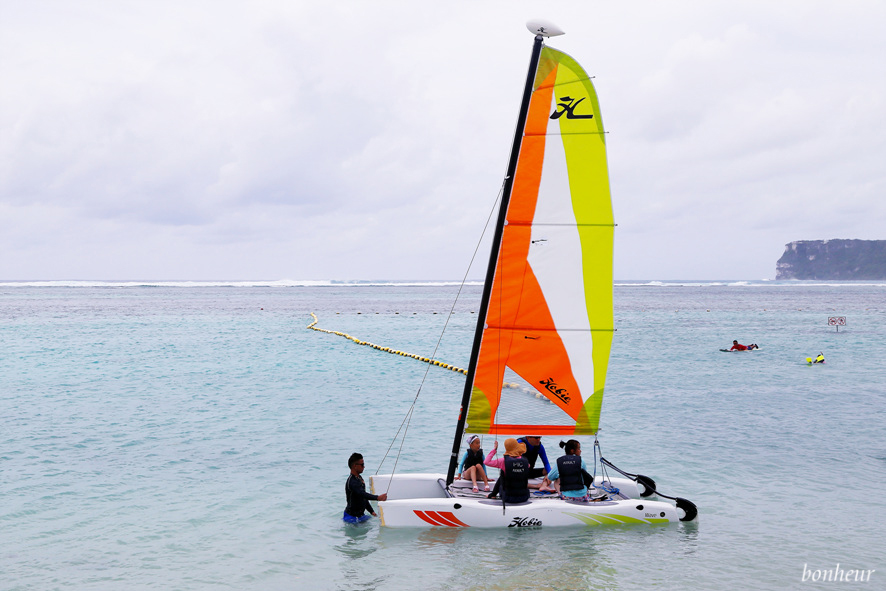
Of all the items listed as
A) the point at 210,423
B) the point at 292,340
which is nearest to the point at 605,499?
the point at 210,423

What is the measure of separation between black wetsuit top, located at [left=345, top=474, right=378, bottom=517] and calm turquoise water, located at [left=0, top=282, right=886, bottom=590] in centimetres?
33

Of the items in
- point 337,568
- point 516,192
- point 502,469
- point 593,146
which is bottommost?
point 337,568

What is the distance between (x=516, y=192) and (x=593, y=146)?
5.25 feet

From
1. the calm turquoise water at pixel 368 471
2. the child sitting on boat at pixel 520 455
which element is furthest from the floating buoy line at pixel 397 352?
the child sitting on boat at pixel 520 455

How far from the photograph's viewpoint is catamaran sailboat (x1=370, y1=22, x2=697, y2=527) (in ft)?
39.0

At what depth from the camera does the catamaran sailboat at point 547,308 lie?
11.9 meters

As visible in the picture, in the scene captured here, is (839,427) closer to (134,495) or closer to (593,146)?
(593,146)

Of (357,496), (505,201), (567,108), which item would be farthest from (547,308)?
(357,496)

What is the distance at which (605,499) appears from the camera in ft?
41.7

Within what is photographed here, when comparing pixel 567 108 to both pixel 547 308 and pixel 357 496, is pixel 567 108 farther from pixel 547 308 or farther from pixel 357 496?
pixel 357 496

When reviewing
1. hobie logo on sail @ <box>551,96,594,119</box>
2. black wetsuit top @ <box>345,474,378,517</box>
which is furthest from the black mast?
black wetsuit top @ <box>345,474,378,517</box>

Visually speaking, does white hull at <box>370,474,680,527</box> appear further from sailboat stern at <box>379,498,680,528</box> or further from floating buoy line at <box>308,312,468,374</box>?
floating buoy line at <box>308,312,468,374</box>

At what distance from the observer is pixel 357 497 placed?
40.9 feet

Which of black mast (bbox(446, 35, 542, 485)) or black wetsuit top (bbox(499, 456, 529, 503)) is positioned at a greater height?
black mast (bbox(446, 35, 542, 485))
